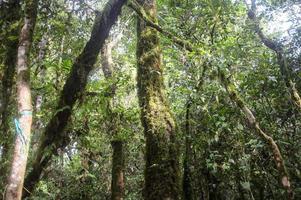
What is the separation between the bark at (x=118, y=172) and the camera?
10.2 meters

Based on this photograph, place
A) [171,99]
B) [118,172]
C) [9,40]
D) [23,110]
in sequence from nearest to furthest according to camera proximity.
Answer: [23,110] < [9,40] < [171,99] < [118,172]

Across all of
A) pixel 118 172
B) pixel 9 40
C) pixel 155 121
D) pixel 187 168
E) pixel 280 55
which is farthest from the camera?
pixel 118 172

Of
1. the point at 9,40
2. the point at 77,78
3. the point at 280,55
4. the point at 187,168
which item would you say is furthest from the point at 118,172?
the point at 9,40

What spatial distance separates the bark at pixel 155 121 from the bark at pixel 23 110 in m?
1.81

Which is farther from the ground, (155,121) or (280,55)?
(280,55)

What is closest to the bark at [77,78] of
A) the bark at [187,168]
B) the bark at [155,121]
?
the bark at [155,121]

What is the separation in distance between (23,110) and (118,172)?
6332mm

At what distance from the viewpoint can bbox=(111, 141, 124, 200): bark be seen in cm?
1016

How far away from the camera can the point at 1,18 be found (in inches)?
215

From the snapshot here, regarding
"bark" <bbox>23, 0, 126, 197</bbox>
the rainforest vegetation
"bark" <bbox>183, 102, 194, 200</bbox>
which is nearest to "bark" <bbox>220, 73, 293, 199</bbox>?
the rainforest vegetation

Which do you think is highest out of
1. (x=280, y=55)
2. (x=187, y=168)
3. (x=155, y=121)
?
(x=280, y=55)

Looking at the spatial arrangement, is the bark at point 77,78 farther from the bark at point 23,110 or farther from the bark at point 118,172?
the bark at point 118,172

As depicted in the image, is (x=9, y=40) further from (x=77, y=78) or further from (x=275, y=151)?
(x=275, y=151)

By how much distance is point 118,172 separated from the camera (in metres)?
Result: 10.4
